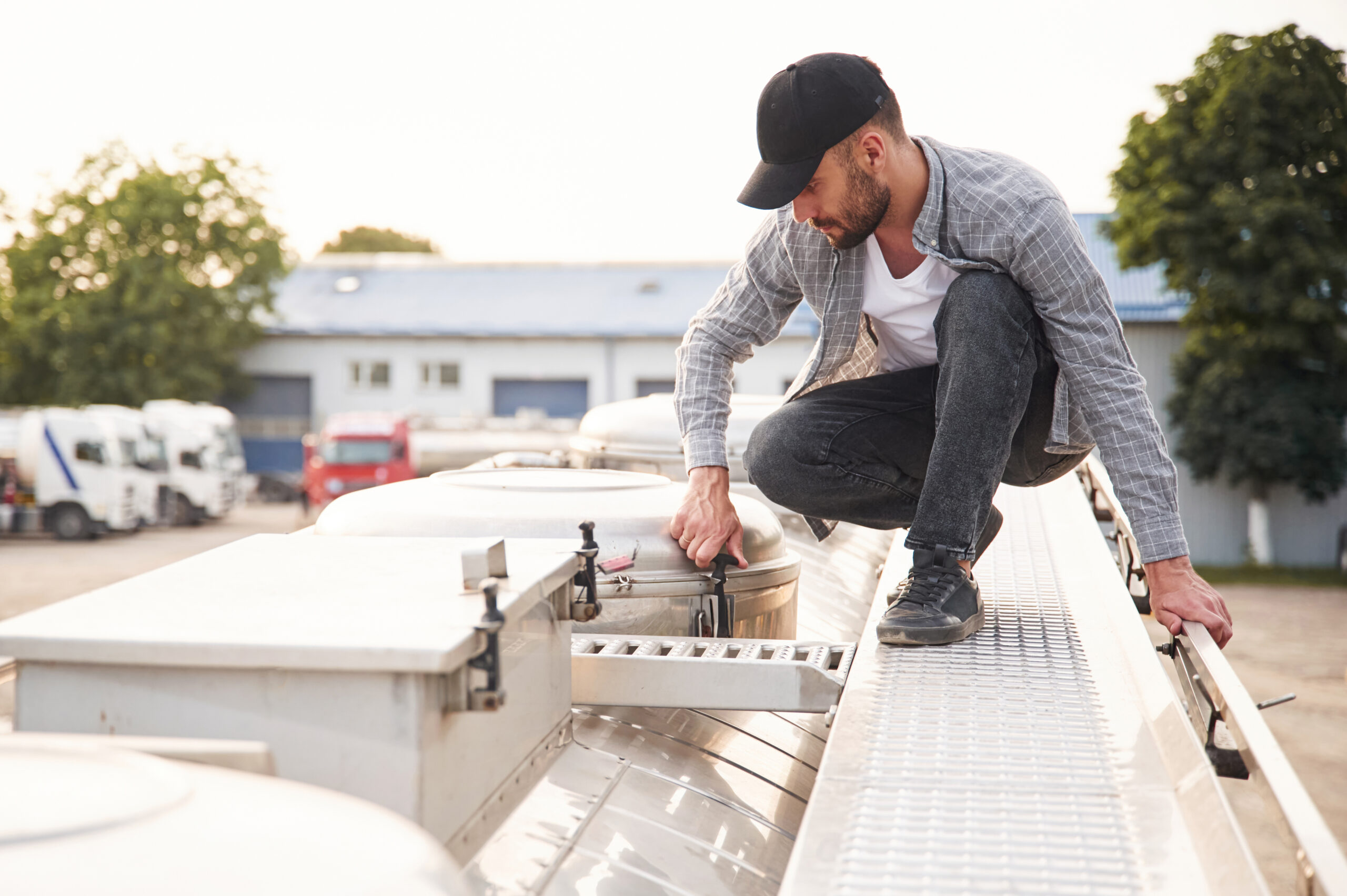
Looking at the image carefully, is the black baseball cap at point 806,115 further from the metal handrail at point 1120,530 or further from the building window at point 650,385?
the building window at point 650,385

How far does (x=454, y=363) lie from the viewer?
32719mm

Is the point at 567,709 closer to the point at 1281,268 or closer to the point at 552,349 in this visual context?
the point at 1281,268

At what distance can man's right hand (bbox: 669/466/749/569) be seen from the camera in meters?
2.75

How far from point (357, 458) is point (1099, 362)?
2264 centimetres

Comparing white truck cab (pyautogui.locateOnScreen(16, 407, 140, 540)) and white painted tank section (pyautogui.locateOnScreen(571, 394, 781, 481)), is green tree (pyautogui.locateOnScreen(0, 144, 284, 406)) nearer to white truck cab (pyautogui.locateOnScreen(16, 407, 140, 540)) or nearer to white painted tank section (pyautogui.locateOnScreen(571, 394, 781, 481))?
white truck cab (pyautogui.locateOnScreen(16, 407, 140, 540))

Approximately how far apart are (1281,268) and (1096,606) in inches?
814

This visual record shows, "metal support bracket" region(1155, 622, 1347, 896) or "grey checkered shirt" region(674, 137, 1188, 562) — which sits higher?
"grey checkered shirt" region(674, 137, 1188, 562)

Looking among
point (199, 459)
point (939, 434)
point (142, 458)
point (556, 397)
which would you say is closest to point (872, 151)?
point (939, 434)

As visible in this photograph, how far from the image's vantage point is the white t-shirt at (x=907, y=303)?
261cm

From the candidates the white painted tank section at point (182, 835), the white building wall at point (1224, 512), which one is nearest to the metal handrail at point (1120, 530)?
the white painted tank section at point (182, 835)

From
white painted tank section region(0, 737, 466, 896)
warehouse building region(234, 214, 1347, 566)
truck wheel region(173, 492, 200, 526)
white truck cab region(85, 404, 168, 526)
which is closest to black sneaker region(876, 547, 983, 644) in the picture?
white painted tank section region(0, 737, 466, 896)

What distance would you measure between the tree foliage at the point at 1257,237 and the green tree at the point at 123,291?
2343 cm

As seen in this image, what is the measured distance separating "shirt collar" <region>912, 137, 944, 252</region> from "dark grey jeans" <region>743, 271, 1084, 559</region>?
0.35 ft

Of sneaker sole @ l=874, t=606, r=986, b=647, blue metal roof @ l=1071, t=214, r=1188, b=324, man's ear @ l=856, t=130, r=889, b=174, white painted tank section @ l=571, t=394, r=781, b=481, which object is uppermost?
blue metal roof @ l=1071, t=214, r=1188, b=324
